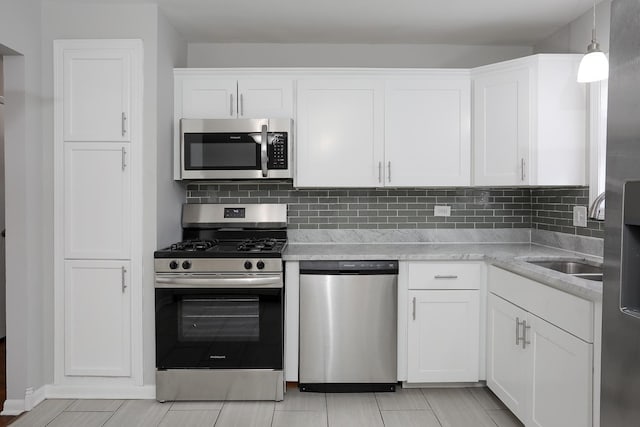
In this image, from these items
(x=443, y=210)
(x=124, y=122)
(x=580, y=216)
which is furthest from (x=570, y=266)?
(x=124, y=122)

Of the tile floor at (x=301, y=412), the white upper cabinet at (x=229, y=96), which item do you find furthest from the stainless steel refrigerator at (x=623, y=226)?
the white upper cabinet at (x=229, y=96)

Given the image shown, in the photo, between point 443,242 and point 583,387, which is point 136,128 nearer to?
point 443,242

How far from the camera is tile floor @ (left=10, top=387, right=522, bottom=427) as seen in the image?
8.29 feet

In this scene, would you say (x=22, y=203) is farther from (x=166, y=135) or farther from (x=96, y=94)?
(x=166, y=135)

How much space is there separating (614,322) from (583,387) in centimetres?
106

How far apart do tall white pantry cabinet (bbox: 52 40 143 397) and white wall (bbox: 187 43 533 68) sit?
0.84 meters

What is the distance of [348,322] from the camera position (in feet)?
9.33

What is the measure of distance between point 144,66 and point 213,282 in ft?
4.47

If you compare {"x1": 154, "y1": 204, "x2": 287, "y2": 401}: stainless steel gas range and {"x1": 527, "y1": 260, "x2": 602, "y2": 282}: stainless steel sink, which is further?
{"x1": 154, "y1": 204, "x2": 287, "y2": 401}: stainless steel gas range

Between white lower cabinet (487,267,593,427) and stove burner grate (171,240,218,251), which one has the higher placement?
stove burner grate (171,240,218,251)

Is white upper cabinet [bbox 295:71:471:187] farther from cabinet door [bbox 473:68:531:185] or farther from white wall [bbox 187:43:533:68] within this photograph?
white wall [bbox 187:43:533:68]

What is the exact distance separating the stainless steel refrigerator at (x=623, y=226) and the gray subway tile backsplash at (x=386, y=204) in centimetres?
254

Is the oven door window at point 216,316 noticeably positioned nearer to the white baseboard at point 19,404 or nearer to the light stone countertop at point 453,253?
the light stone countertop at point 453,253

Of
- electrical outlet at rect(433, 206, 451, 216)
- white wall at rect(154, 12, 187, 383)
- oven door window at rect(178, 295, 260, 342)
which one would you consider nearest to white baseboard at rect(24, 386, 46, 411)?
white wall at rect(154, 12, 187, 383)
